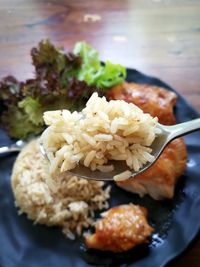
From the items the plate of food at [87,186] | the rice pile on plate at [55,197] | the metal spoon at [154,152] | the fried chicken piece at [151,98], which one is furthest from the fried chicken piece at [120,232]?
the fried chicken piece at [151,98]

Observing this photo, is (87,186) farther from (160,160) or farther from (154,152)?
(154,152)

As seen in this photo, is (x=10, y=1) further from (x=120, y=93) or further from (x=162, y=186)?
(x=162, y=186)

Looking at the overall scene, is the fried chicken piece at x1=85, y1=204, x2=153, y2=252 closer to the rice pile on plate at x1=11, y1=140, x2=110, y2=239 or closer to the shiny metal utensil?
the rice pile on plate at x1=11, y1=140, x2=110, y2=239

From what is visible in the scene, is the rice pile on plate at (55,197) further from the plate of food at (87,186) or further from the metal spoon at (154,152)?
the metal spoon at (154,152)

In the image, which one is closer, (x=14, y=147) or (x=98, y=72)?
(x=14, y=147)

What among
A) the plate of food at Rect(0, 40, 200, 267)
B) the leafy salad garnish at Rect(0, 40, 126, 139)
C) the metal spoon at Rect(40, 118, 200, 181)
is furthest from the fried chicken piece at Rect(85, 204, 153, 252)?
the leafy salad garnish at Rect(0, 40, 126, 139)

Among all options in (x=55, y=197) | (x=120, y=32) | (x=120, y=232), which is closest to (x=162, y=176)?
(x=120, y=232)

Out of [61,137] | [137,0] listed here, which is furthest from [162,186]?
[137,0]
